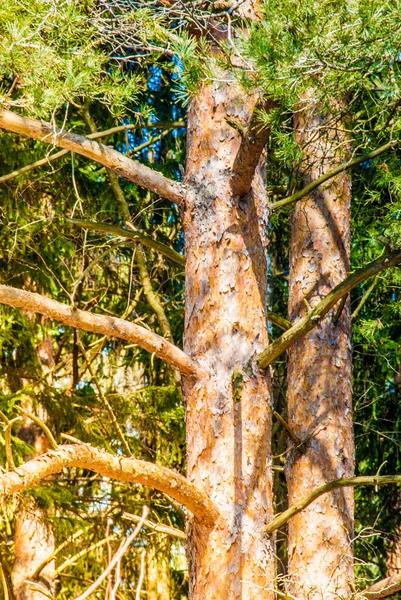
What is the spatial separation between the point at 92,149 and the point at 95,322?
705 mm

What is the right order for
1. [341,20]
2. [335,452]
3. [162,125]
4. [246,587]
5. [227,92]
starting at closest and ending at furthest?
1. [341,20]
2. [246,587]
3. [227,92]
4. [335,452]
5. [162,125]

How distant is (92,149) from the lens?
10.7 ft

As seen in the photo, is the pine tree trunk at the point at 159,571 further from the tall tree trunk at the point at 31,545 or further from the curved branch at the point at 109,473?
the curved branch at the point at 109,473

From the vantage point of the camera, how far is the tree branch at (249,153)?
304 centimetres

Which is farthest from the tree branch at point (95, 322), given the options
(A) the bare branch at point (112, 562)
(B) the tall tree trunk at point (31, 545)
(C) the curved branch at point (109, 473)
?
(B) the tall tree trunk at point (31, 545)

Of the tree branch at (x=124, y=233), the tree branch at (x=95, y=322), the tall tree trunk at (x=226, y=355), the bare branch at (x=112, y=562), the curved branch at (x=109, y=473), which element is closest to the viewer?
the bare branch at (x=112, y=562)

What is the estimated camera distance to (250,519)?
A: 3.06 meters

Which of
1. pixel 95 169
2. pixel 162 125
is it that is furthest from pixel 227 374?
pixel 95 169

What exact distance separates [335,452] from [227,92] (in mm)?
2061

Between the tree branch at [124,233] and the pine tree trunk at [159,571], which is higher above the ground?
the tree branch at [124,233]

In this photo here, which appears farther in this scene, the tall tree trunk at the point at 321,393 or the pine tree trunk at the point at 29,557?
the pine tree trunk at the point at 29,557

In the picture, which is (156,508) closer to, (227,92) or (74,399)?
(74,399)

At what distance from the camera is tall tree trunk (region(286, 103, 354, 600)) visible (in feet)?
14.4

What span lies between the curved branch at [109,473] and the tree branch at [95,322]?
1.62 feet
